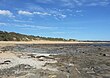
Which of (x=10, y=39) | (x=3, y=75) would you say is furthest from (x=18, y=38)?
(x=3, y=75)

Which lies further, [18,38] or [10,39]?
[18,38]

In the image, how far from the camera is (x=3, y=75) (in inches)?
664

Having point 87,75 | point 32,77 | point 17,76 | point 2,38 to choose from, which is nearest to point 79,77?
point 87,75

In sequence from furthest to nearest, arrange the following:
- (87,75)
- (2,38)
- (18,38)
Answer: (18,38) → (2,38) → (87,75)

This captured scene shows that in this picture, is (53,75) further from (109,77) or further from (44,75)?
(109,77)

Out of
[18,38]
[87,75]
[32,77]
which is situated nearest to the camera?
[32,77]

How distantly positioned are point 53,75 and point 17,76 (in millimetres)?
2626

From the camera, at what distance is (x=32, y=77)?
16297mm

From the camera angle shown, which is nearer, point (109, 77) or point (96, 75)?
point (109, 77)

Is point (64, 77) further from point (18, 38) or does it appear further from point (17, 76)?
point (18, 38)

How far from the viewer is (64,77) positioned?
650 inches

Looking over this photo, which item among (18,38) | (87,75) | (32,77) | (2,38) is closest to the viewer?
(32,77)

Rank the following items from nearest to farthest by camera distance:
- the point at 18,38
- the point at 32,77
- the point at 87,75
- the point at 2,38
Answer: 1. the point at 32,77
2. the point at 87,75
3. the point at 2,38
4. the point at 18,38

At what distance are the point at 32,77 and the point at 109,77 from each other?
5.44 metres
